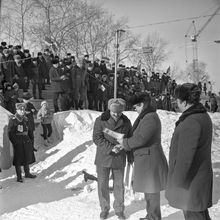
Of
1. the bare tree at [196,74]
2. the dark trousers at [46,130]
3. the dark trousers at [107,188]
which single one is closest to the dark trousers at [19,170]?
the dark trousers at [46,130]

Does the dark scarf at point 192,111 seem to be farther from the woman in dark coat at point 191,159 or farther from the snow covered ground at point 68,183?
the snow covered ground at point 68,183

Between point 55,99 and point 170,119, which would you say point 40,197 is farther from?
point 55,99

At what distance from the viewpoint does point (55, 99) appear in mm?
5121

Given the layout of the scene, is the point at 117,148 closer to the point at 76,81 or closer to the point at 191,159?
the point at 191,159

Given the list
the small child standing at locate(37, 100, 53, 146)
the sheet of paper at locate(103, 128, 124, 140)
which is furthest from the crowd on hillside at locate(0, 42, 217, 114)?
the sheet of paper at locate(103, 128, 124, 140)

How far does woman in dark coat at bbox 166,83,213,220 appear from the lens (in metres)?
2.05

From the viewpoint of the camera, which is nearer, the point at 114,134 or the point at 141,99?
the point at 141,99

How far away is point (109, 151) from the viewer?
9.61 feet

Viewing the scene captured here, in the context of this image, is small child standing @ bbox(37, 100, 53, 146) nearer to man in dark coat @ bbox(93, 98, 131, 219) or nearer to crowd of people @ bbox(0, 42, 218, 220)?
crowd of people @ bbox(0, 42, 218, 220)

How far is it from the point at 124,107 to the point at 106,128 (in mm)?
258

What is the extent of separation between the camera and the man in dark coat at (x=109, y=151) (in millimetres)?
2924

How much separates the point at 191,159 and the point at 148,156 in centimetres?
66

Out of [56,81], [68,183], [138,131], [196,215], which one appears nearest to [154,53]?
[138,131]

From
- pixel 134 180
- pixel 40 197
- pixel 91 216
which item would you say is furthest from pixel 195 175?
pixel 40 197
